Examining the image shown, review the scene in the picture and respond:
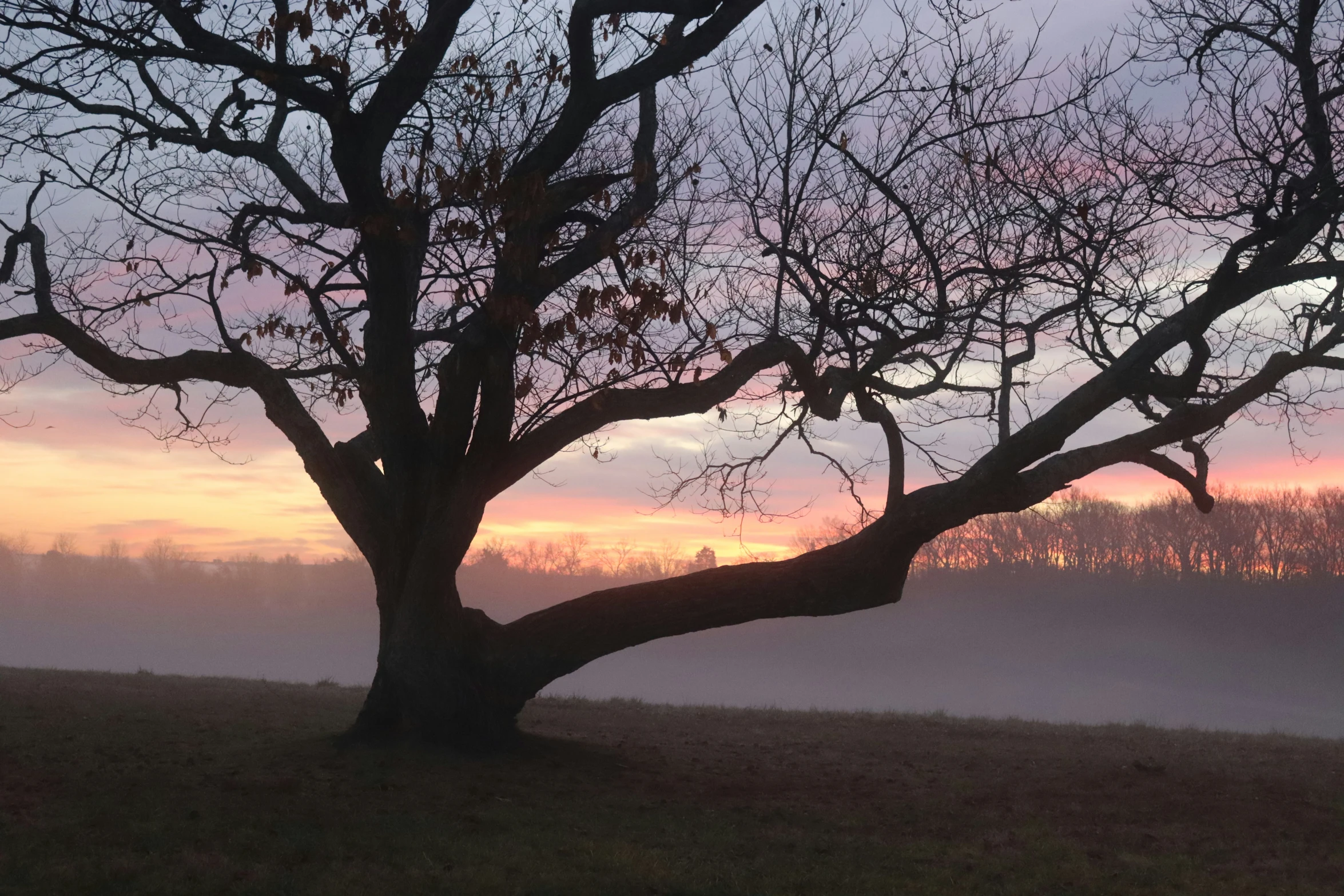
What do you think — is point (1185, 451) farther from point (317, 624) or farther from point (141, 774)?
point (317, 624)

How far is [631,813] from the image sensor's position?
366 inches

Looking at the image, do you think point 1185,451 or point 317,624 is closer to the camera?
point 1185,451

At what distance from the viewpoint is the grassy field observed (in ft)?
23.5

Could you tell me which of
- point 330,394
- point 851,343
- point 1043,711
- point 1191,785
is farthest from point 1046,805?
point 1043,711

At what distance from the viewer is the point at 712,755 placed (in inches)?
498

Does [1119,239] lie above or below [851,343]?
above

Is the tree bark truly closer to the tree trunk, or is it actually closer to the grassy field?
the tree trunk

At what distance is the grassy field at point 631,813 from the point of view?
23.5 feet

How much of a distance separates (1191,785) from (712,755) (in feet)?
17.1

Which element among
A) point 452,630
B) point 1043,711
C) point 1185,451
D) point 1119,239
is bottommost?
point 1043,711

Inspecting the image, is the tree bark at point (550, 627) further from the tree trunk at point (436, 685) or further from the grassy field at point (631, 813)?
the grassy field at point (631, 813)

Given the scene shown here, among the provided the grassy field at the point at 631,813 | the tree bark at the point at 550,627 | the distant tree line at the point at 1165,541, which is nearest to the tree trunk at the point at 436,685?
the tree bark at the point at 550,627

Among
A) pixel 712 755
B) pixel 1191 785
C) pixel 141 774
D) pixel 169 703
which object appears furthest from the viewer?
pixel 169 703

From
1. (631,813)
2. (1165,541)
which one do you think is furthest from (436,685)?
(1165,541)
